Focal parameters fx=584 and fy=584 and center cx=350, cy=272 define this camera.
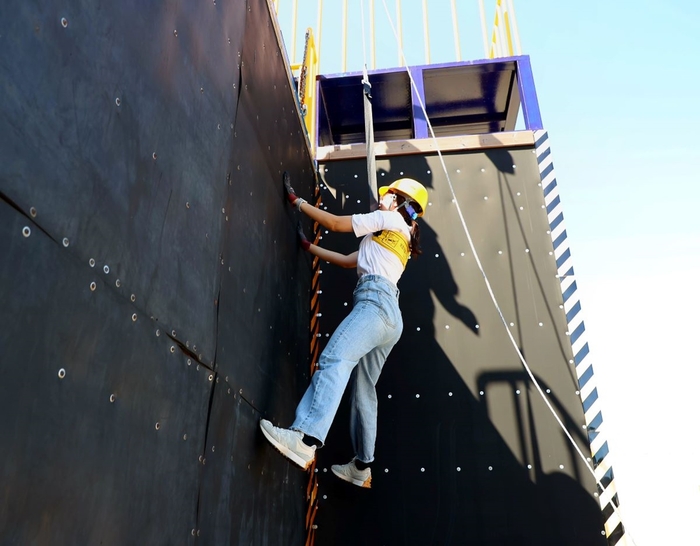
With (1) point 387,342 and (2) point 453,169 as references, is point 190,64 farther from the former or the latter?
(2) point 453,169

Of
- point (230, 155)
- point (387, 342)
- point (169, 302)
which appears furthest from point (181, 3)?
point (387, 342)

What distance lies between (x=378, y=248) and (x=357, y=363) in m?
0.69

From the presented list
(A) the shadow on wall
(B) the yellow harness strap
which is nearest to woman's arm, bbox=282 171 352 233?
(B) the yellow harness strap

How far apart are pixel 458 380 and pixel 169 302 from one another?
2.68 metres

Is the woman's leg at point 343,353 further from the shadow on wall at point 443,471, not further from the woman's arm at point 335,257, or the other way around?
the shadow on wall at point 443,471

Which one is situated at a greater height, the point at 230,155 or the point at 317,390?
the point at 230,155

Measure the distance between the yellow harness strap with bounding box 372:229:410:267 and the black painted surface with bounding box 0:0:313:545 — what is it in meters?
0.93

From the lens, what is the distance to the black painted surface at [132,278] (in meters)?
1.14

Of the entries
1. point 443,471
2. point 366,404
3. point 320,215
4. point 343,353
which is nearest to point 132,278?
point 343,353

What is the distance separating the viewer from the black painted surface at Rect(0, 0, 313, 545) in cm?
114

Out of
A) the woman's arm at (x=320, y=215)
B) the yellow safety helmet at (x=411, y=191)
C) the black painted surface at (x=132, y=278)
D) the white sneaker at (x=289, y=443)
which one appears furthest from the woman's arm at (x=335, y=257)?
the white sneaker at (x=289, y=443)

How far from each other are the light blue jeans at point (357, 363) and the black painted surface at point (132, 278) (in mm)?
259

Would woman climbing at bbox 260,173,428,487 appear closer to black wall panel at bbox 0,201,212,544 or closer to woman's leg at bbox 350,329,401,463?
woman's leg at bbox 350,329,401,463

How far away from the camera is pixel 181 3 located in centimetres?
196
